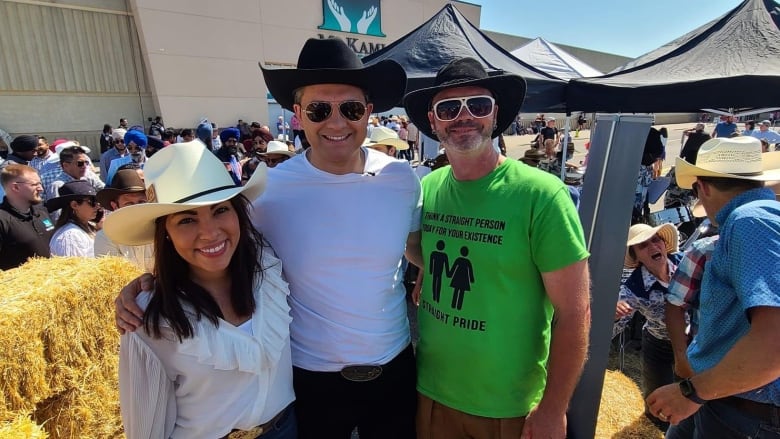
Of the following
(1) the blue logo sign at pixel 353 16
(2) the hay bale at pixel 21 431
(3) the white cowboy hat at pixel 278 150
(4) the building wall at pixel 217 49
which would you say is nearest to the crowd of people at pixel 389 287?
(2) the hay bale at pixel 21 431

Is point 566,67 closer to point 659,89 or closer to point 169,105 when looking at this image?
point 659,89

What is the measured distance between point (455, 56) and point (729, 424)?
494 cm

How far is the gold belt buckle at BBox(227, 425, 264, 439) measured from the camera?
5.12 feet

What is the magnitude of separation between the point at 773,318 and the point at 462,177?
1201 millimetres

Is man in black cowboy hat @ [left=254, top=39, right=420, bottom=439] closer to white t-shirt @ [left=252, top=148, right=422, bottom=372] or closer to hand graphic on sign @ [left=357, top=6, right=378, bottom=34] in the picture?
white t-shirt @ [left=252, top=148, right=422, bottom=372]

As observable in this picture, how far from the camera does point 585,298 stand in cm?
159

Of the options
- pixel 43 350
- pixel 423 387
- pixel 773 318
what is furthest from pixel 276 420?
pixel 773 318

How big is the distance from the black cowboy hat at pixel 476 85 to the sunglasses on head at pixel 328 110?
36 cm

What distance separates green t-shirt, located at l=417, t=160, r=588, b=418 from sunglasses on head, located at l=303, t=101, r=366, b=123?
622 mm

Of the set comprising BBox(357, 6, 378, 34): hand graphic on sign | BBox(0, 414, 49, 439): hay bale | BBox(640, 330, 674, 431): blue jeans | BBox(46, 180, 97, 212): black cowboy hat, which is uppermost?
BBox(357, 6, 378, 34): hand graphic on sign

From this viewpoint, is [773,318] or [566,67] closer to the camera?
[773,318]

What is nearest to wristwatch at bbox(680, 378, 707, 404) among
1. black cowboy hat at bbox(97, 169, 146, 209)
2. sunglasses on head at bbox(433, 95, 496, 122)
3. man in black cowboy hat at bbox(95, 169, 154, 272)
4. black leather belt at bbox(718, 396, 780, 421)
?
black leather belt at bbox(718, 396, 780, 421)

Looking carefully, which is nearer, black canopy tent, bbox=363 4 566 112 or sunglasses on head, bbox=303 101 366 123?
sunglasses on head, bbox=303 101 366 123

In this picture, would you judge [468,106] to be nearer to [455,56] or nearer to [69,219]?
[69,219]
